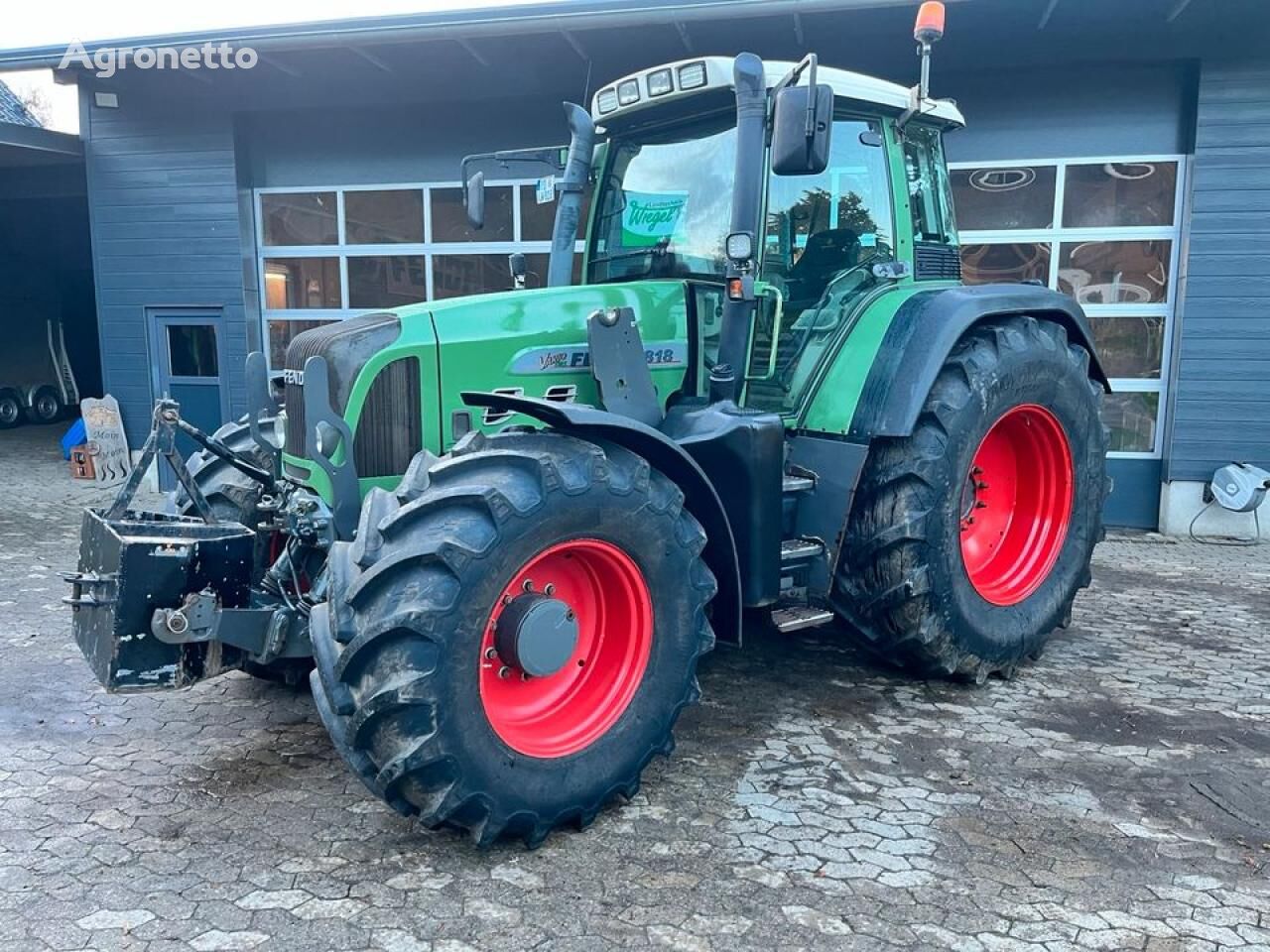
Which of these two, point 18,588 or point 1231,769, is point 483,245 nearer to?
point 18,588

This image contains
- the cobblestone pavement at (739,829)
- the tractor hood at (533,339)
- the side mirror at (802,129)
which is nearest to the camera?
the cobblestone pavement at (739,829)

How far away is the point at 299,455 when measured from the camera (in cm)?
371

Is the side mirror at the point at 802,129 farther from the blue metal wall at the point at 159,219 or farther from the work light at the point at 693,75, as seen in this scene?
the blue metal wall at the point at 159,219

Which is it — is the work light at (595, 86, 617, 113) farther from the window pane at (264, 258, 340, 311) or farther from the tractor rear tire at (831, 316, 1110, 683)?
the window pane at (264, 258, 340, 311)

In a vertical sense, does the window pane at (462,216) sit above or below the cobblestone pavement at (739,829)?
above

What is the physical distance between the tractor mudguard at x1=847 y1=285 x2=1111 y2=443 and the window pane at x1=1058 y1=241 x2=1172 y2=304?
4.33 meters

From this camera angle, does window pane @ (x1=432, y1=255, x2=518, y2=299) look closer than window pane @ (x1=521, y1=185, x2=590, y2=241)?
No

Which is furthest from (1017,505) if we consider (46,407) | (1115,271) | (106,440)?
(46,407)

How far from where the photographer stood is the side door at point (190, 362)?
1026 centimetres

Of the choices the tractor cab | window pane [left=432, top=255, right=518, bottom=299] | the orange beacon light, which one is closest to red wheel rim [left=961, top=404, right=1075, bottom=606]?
the tractor cab

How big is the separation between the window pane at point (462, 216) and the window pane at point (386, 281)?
38 cm

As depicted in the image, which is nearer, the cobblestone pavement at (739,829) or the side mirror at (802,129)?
the cobblestone pavement at (739,829)

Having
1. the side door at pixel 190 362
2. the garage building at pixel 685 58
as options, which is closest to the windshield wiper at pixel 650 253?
the garage building at pixel 685 58

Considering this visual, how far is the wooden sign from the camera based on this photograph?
10.6m
